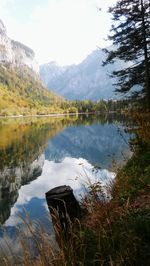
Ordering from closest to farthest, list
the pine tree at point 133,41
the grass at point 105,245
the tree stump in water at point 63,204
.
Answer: the grass at point 105,245 < the tree stump in water at point 63,204 < the pine tree at point 133,41

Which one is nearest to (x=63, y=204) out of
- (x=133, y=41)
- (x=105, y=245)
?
(x=105, y=245)

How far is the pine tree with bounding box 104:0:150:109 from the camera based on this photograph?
2105cm

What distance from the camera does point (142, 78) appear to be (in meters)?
22.3

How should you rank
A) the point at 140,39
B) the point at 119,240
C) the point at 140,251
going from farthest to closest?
the point at 140,39 < the point at 119,240 < the point at 140,251

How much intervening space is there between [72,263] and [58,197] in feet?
7.21

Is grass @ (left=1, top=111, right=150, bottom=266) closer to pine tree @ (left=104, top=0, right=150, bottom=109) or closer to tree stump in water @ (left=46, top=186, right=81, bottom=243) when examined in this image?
tree stump in water @ (left=46, top=186, right=81, bottom=243)

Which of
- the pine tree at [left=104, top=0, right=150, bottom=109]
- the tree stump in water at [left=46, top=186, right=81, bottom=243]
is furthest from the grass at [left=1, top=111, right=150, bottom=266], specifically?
the pine tree at [left=104, top=0, right=150, bottom=109]

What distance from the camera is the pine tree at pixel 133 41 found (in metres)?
21.0

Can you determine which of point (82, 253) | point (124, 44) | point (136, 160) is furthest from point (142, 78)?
point (82, 253)

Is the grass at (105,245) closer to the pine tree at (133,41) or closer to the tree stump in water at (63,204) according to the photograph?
the tree stump in water at (63,204)

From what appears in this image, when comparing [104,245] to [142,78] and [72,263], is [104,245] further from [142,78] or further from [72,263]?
[142,78]

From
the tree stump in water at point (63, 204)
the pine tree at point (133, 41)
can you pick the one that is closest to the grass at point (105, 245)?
the tree stump in water at point (63, 204)

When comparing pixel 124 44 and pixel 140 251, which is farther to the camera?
pixel 124 44

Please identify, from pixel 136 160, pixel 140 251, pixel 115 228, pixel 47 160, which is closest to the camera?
pixel 140 251
